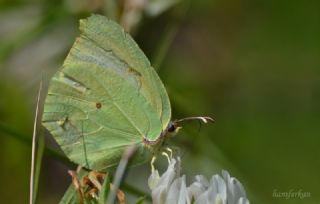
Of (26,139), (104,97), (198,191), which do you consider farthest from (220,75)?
(198,191)

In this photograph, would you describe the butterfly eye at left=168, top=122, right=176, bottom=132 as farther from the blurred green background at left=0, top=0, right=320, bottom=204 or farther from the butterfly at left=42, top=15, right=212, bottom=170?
the blurred green background at left=0, top=0, right=320, bottom=204

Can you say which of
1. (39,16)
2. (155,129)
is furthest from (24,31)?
(155,129)

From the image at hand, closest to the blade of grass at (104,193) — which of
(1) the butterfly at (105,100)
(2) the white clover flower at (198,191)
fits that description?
(2) the white clover flower at (198,191)

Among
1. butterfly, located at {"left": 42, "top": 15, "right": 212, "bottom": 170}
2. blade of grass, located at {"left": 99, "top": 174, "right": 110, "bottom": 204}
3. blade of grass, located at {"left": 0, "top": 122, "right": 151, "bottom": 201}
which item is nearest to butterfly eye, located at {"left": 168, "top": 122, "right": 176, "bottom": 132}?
butterfly, located at {"left": 42, "top": 15, "right": 212, "bottom": 170}

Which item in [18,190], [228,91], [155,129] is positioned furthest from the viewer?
[228,91]

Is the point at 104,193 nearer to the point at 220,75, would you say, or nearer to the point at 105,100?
the point at 105,100

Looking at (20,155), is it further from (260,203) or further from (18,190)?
(260,203)
